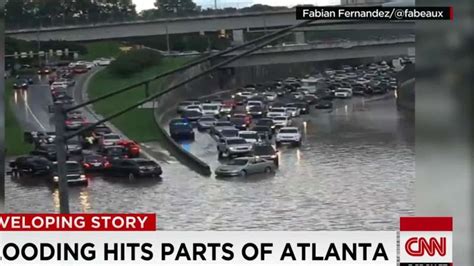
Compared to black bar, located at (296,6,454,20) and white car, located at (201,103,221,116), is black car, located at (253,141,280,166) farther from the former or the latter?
black bar, located at (296,6,454,20)

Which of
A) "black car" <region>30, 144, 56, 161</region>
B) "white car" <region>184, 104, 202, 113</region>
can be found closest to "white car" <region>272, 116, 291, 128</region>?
"white car" <region>184, 104, 202, 113</region>

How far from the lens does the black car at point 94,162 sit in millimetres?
3906

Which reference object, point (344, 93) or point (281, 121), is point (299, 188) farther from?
point (344, 93)

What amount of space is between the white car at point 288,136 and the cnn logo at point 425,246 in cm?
134

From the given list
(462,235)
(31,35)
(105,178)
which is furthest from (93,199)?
(462,235)

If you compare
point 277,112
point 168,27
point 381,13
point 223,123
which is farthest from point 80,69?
point 381,13

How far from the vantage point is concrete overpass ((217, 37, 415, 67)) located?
440 centimetres

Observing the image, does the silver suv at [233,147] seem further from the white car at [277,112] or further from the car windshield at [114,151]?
the car windshield at [114,151]

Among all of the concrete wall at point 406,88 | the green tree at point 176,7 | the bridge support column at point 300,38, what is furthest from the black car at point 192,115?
the concrete wall at point 406,88

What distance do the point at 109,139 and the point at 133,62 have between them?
13.4 inches

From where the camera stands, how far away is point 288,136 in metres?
4.80

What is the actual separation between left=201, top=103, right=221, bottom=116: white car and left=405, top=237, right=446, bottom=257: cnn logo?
1352 millimetres

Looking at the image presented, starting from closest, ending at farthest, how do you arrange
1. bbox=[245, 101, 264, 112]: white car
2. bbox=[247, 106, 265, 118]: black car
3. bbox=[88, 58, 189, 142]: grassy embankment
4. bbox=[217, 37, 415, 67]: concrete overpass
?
1. bbox=[88, 58, 189, 142]: grassy embankment
2. bbox=[217, 37, 415, 67]: concrete overpass
3. bbox=[247, 106, 265, 118]: black car
4. bbox=[245, 101, 264, 112]: white car

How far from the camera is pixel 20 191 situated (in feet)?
12.7
